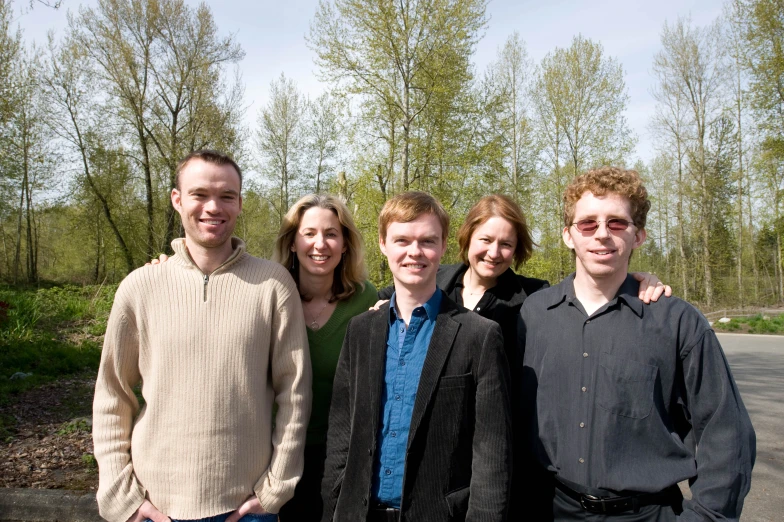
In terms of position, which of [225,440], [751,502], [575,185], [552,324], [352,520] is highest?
[575,185]

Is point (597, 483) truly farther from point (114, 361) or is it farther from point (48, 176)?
point (48, 176)

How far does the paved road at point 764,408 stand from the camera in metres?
4.11

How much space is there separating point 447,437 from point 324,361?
86cm

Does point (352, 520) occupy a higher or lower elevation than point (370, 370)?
lower

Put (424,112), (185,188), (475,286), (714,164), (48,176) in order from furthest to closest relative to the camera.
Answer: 1. (714,164)
2. (48,176)
3. (424,112)
4. (475,286)
5. (185,188)

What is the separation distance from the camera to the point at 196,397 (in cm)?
201

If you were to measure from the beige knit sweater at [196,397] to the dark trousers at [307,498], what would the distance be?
0.78ft

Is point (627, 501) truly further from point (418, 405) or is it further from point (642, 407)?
point (418, 405)

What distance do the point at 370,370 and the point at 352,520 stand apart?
55 cm

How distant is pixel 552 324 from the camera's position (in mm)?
2139

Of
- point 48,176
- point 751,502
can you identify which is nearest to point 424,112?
point 751,502

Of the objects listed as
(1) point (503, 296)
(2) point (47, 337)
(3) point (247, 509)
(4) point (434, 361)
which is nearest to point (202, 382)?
(3) point (247, 509)

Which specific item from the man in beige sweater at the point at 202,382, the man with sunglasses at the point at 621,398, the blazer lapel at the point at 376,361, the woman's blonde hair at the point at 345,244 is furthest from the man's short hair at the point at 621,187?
the man in beige sweater at the point at 202,382

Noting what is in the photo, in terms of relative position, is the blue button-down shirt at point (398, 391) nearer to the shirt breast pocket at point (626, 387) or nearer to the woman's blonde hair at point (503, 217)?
the shirt breast pocket at point (626, 387)
